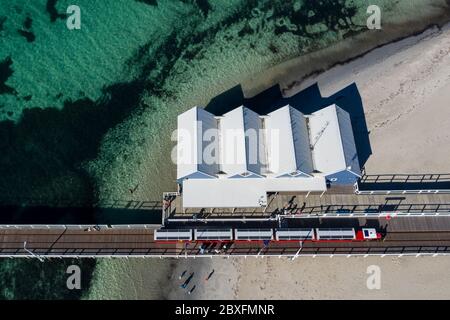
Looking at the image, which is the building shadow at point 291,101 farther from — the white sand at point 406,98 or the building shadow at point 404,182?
the building shadow at point 404,182

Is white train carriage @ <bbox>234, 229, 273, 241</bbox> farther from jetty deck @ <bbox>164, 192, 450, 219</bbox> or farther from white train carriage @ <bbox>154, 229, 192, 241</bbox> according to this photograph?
white train carriage @ <bbox>154, 229, 192, 241</bbox>

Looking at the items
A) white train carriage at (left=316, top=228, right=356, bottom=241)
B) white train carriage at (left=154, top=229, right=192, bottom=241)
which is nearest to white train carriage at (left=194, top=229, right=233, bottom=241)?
white train carriage at (left=154, top=229, right=192, bottom=241)

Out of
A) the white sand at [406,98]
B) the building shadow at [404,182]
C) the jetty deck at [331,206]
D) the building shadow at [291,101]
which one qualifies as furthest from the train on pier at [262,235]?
the building shadow at [291,101]

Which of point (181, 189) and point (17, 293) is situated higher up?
point (181, 189)

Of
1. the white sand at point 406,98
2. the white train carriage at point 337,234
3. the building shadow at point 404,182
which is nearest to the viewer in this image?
the white train carriage at point 337,234
